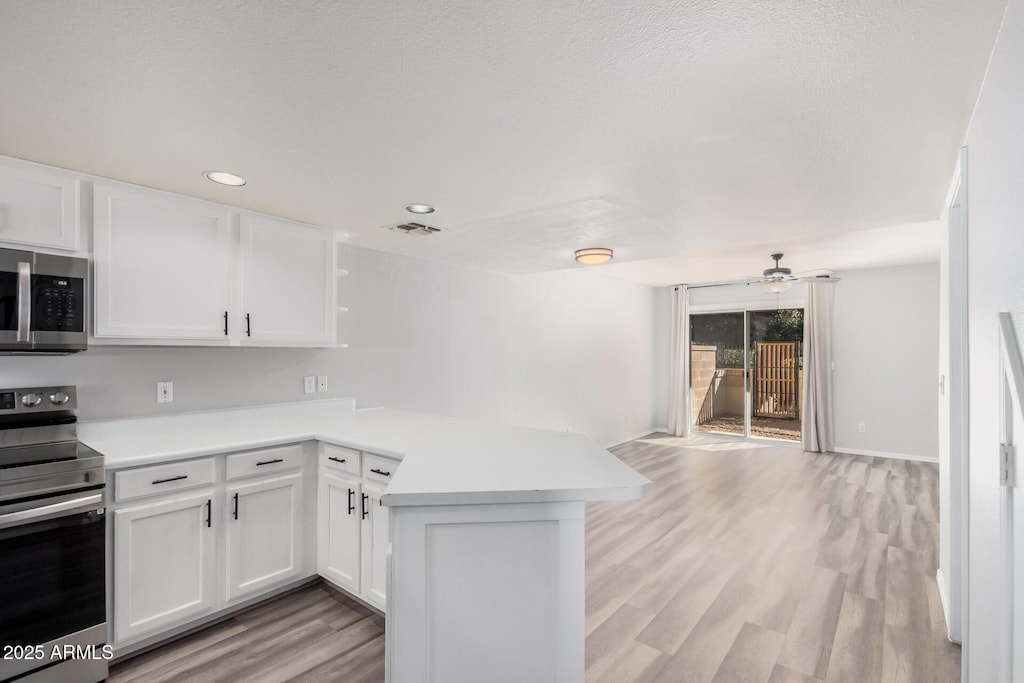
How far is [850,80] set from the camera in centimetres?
147

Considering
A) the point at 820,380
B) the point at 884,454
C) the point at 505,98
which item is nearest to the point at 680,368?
the point at 820,380

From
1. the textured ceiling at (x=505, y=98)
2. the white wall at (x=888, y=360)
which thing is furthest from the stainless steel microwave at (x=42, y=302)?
the white wall at (x=888, y=360)

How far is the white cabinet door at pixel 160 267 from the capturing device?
7.38ft

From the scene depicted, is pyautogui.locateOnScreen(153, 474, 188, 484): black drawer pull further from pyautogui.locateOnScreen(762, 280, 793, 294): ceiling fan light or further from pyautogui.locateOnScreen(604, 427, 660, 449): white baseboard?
pyautogui.locateOnScreen(762, 280, 793, 294): ceiling fan light

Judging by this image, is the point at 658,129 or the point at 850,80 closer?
the point at 850,80

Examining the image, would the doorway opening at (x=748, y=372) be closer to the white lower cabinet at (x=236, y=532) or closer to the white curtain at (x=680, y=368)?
the white curtain at (x=680, y=368)

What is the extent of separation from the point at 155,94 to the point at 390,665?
6.31ft

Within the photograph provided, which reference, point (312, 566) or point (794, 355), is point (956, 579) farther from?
point (794, 355)

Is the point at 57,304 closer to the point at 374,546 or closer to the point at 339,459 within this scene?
the point at 339,459

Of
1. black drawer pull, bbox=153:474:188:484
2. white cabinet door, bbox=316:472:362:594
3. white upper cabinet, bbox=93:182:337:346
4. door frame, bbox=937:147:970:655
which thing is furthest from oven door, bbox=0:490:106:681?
door frame, bbox=937:147:970:655

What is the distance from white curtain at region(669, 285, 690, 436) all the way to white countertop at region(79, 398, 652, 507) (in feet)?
17.2

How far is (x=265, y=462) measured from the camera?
252 cm

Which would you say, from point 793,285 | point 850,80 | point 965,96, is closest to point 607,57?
point 850,80

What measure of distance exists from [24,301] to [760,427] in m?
7.85
